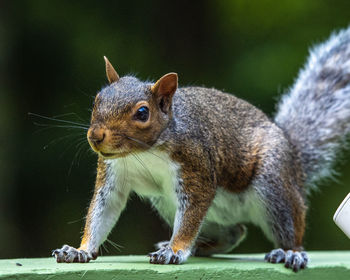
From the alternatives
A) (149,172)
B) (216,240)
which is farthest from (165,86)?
(216,240)

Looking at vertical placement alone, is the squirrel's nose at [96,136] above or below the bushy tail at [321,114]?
above

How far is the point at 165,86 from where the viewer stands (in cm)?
259

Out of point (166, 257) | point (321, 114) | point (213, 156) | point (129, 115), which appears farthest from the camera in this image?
point (321, 114)

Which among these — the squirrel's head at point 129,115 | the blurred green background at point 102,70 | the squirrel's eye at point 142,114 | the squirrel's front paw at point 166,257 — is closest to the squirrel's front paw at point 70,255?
the squirrel's front paw at point 166,257

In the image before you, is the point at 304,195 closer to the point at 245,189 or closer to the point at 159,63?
the point at 245,189

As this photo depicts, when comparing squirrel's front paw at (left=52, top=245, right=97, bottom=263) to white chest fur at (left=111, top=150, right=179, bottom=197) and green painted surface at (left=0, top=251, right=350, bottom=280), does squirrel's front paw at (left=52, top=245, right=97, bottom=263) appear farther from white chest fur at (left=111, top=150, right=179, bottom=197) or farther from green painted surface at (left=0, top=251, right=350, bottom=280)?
white chest fur at (left=111, top=150, right=179, bottom=197)

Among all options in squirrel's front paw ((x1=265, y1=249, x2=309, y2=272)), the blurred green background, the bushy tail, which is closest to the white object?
squirrel's front paw ((x1=265, y1=249, x2=309, y2=272))

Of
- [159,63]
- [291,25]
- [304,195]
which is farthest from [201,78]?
[304,195]

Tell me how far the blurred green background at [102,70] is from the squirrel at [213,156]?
1063mm

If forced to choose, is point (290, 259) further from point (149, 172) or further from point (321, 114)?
point (321, 114)

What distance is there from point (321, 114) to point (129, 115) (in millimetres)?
1471

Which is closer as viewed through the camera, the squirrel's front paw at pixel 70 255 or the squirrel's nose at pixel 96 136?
the squirrel's nose at pixel 96 136

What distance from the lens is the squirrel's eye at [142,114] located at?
2.45m

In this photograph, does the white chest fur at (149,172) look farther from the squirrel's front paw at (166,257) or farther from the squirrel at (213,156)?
the squirrel's front paw at (166,257)
